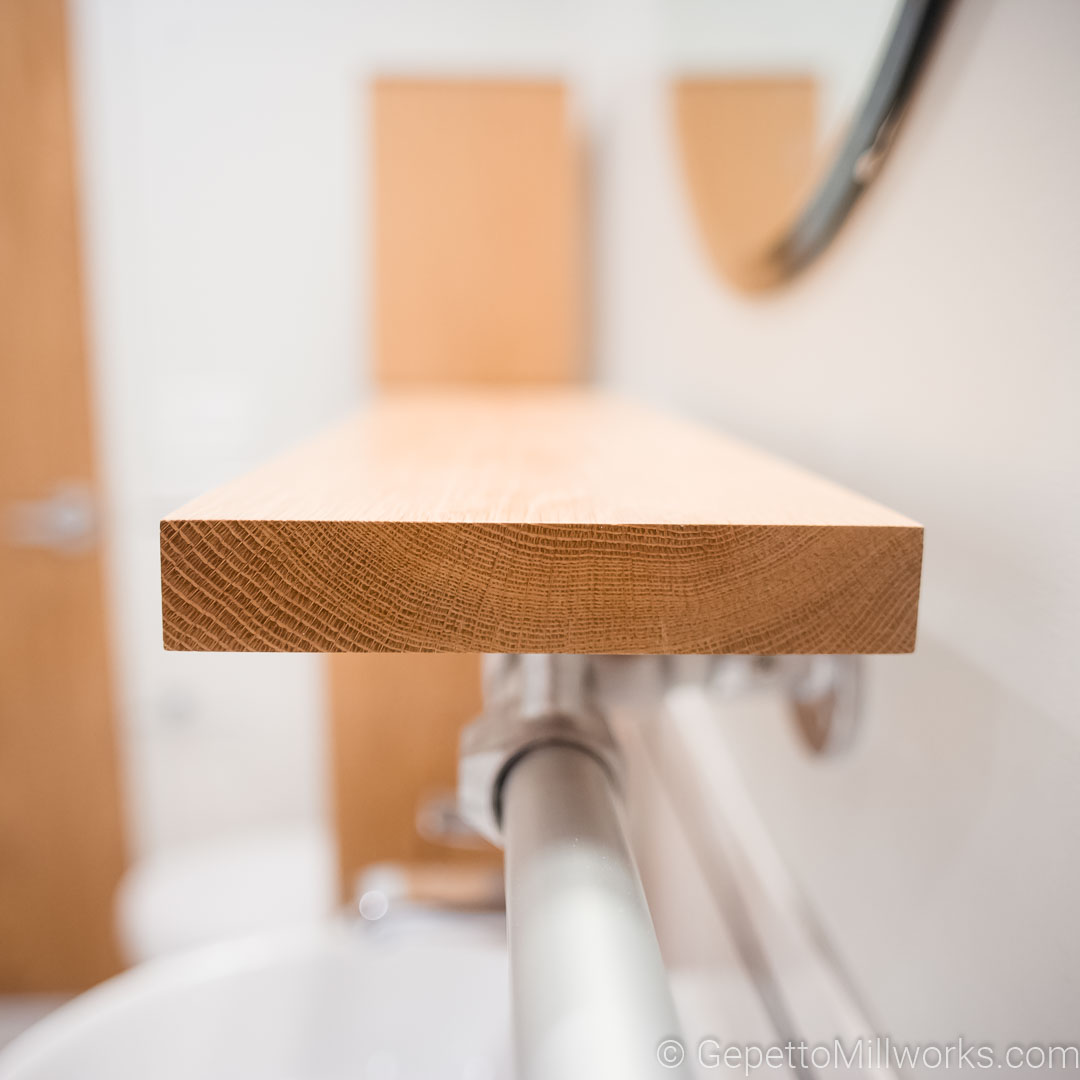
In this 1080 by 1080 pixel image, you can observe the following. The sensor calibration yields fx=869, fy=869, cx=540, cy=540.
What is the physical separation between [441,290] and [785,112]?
77cm

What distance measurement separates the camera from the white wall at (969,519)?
257mm

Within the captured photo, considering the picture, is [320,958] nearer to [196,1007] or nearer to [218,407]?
[196,1007]

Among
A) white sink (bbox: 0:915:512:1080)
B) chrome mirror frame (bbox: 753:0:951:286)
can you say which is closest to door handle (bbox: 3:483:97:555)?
white sink (bbox: 0:915:512:1080)

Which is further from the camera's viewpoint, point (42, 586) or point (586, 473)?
point (42, 586)

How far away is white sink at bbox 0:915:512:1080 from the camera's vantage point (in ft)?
1.67

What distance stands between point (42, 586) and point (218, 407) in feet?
1.49

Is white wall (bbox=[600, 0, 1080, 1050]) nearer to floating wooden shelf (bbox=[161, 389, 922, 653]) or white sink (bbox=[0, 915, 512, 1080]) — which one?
floating wooden shelf (bbox=[161, 389, 922, 653])

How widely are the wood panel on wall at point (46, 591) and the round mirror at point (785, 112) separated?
122 cm

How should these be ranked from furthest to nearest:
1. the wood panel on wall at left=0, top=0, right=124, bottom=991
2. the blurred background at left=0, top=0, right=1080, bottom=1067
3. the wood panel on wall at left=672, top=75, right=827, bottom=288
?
the wood panel on wall at left=0, top=0, right=124, bottom=991 → the wood panel on wall at left=672, top=75, right=827, bottom=288 → the blurred background at left=0, top=0, right=1080, bottom=1067

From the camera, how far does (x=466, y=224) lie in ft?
3.94

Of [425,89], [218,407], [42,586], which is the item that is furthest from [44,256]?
[425,89]

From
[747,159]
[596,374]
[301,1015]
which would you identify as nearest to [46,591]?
[596,374]

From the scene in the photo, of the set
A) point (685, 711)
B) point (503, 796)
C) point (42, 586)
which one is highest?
point (503, 796)

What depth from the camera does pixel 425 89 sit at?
46.1 inches
